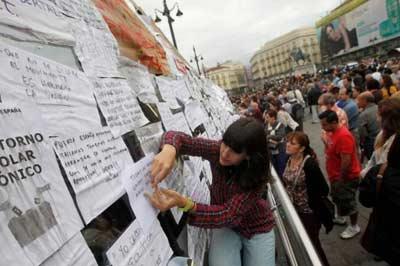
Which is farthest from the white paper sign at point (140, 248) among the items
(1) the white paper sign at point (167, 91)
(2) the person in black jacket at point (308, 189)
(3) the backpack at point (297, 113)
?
(3) the backpack at point (297, 113)

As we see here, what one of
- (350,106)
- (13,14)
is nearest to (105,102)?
(13,14)

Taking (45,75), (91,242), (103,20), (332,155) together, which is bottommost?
(332,155)

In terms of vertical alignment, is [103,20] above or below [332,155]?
above

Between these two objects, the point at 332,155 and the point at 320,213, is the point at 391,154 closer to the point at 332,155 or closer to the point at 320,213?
the point at 320,213

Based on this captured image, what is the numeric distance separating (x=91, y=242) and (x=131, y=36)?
156cm

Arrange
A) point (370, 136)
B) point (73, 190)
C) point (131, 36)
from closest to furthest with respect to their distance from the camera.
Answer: point (73, 190) → point (131, 36) → point (370, 136)

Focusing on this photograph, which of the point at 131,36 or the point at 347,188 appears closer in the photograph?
the point at 131,36

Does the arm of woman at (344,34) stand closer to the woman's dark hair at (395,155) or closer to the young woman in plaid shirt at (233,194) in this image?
the woman's dark hair at (395,155)

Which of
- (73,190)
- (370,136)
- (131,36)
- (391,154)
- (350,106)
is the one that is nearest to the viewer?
(73,190)

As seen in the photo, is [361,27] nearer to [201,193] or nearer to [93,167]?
[201,193]

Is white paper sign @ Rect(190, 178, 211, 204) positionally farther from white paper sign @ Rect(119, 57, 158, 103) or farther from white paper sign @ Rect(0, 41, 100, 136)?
white paper sign @ Rect(0, 41, 100, 136)

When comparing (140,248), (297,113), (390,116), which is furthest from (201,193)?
(297,113)

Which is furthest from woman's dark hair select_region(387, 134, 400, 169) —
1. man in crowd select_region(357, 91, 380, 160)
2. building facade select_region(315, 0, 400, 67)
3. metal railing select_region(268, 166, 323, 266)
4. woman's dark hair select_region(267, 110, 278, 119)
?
building facade select_region(315, 0, 400, 67)

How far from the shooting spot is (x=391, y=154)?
2389 millimetres
